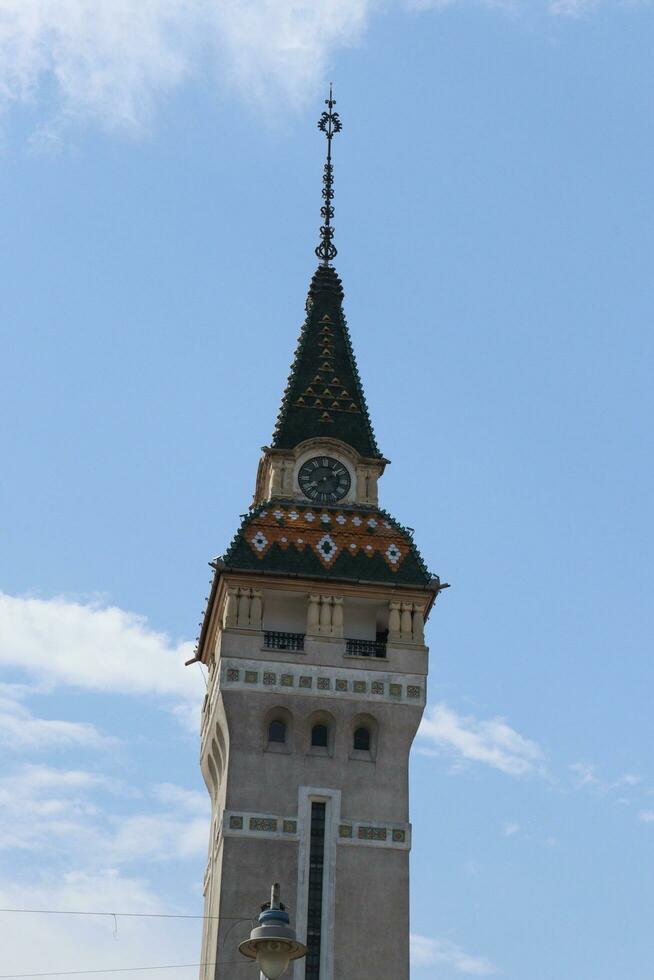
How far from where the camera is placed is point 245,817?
45.2 metres

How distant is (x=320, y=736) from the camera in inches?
1845

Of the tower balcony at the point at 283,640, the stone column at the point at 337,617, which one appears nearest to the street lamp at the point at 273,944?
the tower balcony at the point at 283,640

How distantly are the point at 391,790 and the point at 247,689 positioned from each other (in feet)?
14.4

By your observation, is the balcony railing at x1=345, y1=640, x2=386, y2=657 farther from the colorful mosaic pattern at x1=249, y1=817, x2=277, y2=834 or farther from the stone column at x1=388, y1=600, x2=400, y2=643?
the colorful mosaic pattern at x1=249, y1=817, x2=277, y2=834

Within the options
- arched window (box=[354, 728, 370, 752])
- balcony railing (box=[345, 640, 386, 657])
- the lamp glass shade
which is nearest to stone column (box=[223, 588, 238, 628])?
balcony railing (box=[345, 640, 386, 657])

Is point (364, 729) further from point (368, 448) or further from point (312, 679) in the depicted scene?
point (368, 448)

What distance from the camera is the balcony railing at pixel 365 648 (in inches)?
1887

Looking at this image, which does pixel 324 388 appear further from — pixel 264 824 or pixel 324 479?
pixel 264 824

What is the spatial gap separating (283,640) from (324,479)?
5280 mm

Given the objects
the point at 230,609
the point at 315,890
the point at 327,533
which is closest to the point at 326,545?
the point at 327,533

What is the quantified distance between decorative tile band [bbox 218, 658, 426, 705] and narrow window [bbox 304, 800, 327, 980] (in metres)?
3.00

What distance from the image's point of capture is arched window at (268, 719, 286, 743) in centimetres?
4666

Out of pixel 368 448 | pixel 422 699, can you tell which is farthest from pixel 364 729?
pixel 368 448

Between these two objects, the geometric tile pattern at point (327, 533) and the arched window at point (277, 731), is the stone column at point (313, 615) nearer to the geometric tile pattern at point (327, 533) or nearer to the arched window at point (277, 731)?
the geometric tile pattern at point (327, 533)
